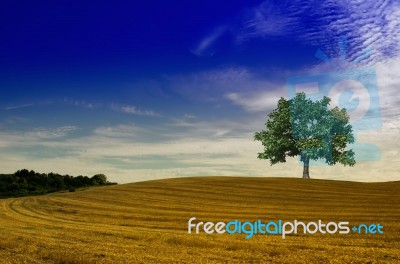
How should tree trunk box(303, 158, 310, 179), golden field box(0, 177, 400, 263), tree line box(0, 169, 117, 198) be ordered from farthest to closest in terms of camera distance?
tree line box(0, 169, 117, 198)
tree trunk box(303, 158, 310, 179)
golden field box(0, 177, 400, 263)

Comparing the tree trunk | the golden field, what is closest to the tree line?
the golden field

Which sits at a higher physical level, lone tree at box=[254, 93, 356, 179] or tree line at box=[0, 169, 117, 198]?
lone tree at box=[254, 93, 356, 179]

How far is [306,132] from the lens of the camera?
50.5m

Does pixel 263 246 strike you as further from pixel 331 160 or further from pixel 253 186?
pixel 331 160

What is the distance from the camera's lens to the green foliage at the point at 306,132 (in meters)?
49.9

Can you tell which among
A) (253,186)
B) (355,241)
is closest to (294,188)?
(253,186)

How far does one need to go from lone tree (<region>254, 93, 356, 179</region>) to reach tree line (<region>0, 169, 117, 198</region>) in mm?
22288

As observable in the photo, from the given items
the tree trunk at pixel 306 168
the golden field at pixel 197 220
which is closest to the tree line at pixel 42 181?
the golden field at pixel 197 220

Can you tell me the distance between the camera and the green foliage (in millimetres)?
49906

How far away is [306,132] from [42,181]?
3590cm

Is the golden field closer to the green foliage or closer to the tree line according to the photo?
the green foliage

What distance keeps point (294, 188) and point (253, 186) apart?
3.53m

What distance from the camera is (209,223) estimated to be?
868 inches

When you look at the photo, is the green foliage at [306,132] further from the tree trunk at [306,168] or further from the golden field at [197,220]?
the golden field at [197,220]
